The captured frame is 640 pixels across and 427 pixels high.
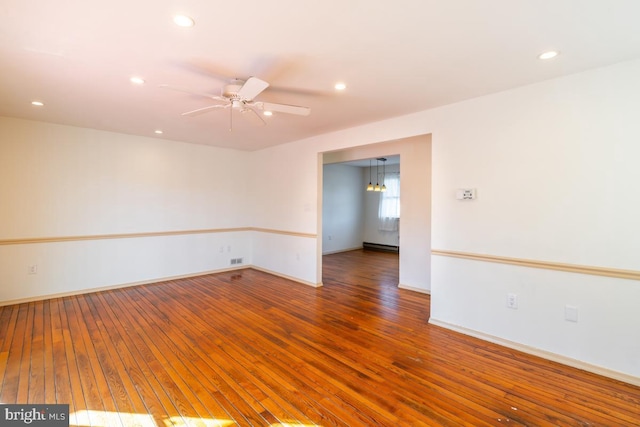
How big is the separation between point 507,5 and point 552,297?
2516 millimetres

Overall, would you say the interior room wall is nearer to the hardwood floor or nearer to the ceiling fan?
the hardwood floor

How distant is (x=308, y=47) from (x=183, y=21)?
0.85 m

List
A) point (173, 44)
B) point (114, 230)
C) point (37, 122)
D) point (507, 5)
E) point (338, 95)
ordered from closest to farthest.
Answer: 1. point (507, 5)
2. point (173, 44)
3. point (338, 95)
4. point (37, 122)
5. point (114, 230)

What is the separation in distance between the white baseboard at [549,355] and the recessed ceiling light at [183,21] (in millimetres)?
3768

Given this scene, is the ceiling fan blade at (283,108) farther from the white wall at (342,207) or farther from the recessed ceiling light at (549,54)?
the white wall at (342,207)

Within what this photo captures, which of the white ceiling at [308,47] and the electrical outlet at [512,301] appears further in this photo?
the electrical outlet at [512,301]

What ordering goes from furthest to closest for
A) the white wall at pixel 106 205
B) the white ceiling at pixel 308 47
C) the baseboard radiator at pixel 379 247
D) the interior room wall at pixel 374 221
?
the interior room wall at pixel 374 221 → the baseboard radiator at pixel 379 247 → the white wall at pixel 106 205 → the white ceiling at pixel 308 47

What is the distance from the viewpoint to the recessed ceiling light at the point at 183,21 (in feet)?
5.94

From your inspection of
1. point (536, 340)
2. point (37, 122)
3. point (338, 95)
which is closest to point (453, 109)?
point (338, 95)

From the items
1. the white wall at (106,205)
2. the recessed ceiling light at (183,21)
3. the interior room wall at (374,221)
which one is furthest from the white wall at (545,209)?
the interior room wall at (374,221)

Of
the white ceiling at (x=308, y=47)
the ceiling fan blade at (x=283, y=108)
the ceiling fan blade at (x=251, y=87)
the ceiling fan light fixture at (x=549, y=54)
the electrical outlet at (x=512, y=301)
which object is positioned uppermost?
the white ceiling at (x=308, y=47)

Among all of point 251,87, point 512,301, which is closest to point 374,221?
point 512,301

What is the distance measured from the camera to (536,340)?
2.78m

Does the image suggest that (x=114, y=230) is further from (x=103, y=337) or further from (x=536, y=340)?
(x=536, y=340)
